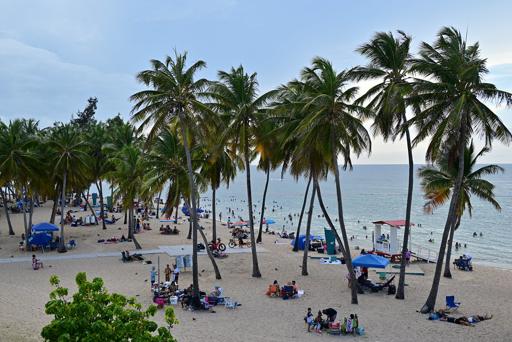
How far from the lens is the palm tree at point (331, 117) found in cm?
1828

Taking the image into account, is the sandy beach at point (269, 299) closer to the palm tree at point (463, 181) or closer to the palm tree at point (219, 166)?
the palm tree at point (463, 181)

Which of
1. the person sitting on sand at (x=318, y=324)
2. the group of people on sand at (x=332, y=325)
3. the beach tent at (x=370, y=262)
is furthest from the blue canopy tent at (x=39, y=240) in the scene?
the person sitting on sand at (x=318, y=324)

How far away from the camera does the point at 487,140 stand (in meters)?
17.2

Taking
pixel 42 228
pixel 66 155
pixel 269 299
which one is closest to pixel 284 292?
pixel 269 299

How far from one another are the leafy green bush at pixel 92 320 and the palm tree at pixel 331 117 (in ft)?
39.5

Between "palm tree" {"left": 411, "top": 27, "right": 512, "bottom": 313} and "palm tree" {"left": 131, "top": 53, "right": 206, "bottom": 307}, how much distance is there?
9510 mm

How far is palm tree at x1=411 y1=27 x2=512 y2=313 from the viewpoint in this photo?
16.1m

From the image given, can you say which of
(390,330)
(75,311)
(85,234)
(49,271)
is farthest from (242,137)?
(85,234)

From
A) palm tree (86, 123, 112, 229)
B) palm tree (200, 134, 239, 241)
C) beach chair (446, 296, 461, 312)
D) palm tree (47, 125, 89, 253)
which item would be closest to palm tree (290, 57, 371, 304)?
beach chair (446, 296, 461, 312)

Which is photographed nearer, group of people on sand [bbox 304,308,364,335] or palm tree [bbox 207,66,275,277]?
group of people on sand [bbox 304,308,364,335]

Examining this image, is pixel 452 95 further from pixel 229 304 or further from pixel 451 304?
pixel 229 304

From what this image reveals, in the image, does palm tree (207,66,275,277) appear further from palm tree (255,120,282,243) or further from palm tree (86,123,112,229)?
palm tree (86,123,112,229)

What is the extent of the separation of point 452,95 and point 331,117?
15.9 feet

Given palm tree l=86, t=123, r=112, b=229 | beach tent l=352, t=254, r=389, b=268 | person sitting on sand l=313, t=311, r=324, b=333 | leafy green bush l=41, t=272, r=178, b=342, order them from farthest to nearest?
palm tree l=86, t=123, r=112, b=229
beach tent l=352, t=254, r=389, b=268
person sitting on sand l=313, t=311, r=324, b=333
leafy green bush l=41, t=272, r=178, b=342
